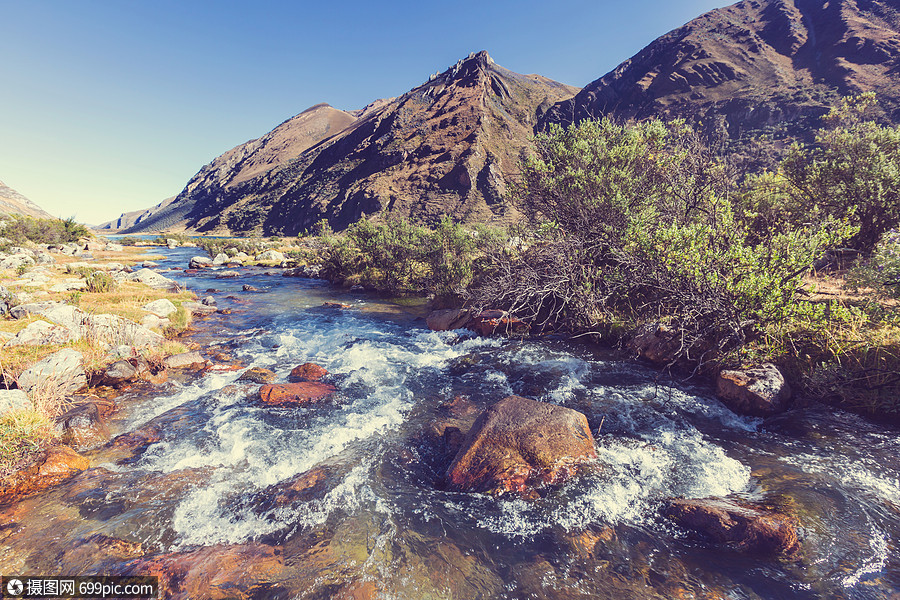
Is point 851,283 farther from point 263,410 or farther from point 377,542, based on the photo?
point 263,410

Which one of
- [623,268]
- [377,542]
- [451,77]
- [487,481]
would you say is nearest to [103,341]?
[377,542]

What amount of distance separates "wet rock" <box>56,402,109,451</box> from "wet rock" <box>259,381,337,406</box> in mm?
2901

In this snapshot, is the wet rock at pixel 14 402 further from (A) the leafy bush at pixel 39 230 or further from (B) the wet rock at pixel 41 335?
(A) the leafy bush at pixel 39 230

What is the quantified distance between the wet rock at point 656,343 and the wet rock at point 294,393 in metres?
9.04

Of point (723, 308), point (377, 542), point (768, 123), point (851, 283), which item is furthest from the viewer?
point (768, 123)

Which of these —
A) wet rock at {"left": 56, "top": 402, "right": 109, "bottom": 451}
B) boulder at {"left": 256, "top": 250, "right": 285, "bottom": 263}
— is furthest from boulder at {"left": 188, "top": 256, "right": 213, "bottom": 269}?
wet rock at {"left": 56, "top": 402, "right": 109, "bottom": 451}

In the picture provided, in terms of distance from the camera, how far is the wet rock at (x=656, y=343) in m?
9.57

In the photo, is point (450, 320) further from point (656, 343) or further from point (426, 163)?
point (426, 163)

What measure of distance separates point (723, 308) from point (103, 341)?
55.8 ft

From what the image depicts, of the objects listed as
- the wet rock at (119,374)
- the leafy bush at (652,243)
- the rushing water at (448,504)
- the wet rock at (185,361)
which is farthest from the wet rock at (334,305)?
the rushing water at (448,504)

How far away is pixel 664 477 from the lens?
561 cm

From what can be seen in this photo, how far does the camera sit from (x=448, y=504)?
525 cm

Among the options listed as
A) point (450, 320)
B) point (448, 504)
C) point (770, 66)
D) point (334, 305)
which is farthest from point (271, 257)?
point (770, 66)

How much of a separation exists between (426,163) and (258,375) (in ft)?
343
